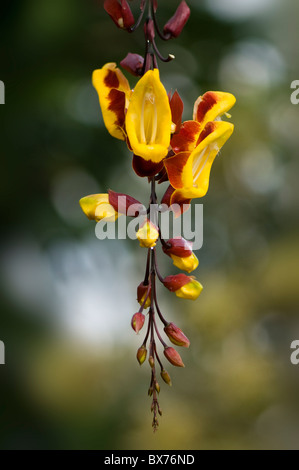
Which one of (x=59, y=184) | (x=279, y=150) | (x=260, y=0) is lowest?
(x=59, y=184)

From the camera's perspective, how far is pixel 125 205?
474 millimetres

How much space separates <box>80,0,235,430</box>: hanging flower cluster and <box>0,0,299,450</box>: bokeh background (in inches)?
28.2

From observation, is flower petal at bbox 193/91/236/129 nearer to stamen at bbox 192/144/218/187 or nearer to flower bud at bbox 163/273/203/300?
stamen at bbox 192/144/218/187

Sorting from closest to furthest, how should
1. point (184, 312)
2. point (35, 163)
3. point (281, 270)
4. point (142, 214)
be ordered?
point (142, 214), point (35, 163), point (184, 312), point (281, 270)

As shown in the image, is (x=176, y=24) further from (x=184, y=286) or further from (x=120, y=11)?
(x=184, y=286)

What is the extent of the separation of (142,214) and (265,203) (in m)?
1.17

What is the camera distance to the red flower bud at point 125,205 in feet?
1.55

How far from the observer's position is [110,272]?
130cm

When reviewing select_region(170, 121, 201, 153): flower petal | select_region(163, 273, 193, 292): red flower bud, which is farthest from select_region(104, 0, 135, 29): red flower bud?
select_region(163, 273, 193, 292): red flower bud

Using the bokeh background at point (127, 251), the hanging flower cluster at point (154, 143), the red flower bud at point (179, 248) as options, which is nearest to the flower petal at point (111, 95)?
the hanging flower cluster at point (154, 143)

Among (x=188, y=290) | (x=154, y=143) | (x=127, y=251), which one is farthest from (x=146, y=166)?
(x=127, y=251)

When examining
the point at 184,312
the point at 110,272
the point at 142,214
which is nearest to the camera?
the point at 142,214
